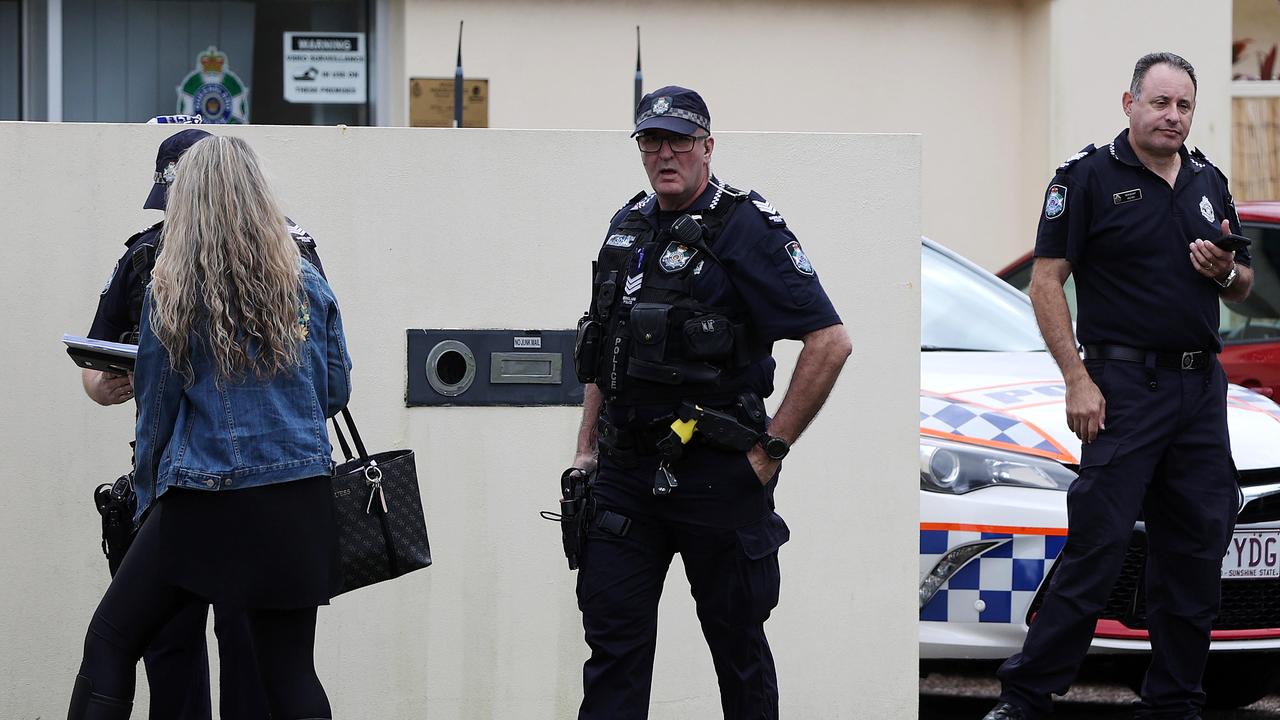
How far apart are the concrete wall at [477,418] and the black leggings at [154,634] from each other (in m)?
1.19

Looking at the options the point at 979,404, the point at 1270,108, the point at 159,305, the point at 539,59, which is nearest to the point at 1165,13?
the point at 1270,108

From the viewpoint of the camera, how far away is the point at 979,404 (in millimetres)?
4984

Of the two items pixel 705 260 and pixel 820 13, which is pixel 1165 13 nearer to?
pixel 820 13

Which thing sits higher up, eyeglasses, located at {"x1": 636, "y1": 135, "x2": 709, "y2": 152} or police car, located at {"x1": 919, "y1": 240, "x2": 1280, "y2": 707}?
eyeglasses, located at {"x1": 636, "y1": 135, "x2": 709, "y2": 152}

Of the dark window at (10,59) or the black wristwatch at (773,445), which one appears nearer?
the black wristwatch at (773,445)

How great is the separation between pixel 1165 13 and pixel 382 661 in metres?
7.37

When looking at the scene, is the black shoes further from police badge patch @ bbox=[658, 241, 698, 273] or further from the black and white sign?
the black and white sign

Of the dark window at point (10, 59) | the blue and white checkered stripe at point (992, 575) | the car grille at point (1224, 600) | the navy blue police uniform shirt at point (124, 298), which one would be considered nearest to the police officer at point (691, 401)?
the navy blue police uniform shirt at point (124, 298)

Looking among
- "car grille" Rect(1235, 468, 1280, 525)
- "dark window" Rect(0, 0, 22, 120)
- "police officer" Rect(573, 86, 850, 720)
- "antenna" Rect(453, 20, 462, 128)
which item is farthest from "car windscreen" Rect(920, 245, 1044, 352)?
"dark window" Rect(0, 0, 22, 120)

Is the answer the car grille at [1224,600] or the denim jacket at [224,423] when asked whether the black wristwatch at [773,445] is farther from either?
the car grille at [1224,600]

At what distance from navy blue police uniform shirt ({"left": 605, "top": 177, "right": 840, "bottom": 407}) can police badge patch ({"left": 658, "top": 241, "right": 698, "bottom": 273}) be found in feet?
0.07

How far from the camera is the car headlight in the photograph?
15.7 feet

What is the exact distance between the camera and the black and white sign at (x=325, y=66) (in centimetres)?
960

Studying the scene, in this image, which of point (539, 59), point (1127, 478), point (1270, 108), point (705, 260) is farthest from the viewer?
point (1270, 108)
